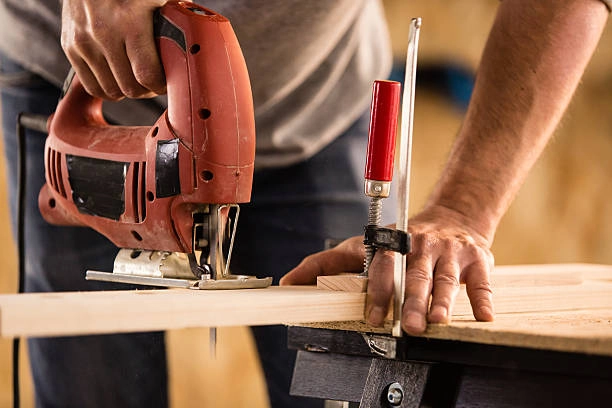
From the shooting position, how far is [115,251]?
1.74 meters

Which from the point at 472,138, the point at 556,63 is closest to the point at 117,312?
the point at 472,138

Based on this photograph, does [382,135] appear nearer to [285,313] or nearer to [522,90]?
[285,313]

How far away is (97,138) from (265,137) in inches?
20.6

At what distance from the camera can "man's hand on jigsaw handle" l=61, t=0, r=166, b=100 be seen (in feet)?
3.90

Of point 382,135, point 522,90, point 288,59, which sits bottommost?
point 382,135

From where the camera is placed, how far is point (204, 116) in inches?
45.5

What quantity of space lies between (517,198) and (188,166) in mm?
2857

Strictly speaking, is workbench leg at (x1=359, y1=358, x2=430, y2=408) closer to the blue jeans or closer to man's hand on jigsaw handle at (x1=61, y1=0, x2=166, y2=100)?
man's hand on jigsaw handle at (x1=61, y1=0, x2=166, y2=100)

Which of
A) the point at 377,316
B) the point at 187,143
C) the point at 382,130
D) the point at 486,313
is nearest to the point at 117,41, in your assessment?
the point at 187,143

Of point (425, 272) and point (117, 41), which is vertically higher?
point (117, 41)

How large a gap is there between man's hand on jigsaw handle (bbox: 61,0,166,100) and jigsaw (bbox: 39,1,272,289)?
21mm

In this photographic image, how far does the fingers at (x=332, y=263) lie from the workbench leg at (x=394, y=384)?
0.20 m

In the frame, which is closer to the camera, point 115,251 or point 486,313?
point 486,313

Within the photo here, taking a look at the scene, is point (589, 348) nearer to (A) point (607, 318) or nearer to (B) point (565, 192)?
(A) point (607, 318)
